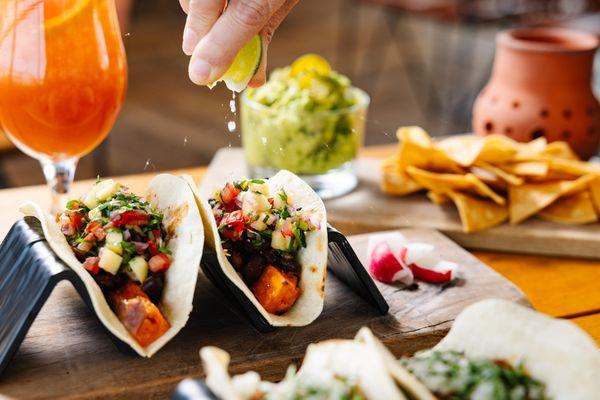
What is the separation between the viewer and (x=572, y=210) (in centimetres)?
208

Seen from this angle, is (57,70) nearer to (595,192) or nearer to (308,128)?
(308,128)

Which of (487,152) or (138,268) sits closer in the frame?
(138,268)

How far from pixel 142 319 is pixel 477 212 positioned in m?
1.01

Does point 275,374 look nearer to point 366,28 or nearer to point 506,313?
point 506,313

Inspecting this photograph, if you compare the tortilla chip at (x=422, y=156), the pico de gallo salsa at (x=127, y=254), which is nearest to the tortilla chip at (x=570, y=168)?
the tortilla chip at (x=422, y=156)

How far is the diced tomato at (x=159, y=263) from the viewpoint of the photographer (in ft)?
4.58

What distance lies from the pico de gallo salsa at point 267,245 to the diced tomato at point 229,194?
0.12 ft

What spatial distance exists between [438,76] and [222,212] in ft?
19.4

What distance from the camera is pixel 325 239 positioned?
143 centimetres

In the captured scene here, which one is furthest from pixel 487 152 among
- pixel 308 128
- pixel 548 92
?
pixel 308 128

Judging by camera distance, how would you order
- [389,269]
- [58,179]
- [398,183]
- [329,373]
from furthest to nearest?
[398,183] < [58,179] < [389,269] < [329,373]

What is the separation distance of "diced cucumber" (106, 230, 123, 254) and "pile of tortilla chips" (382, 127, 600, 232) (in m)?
0.93

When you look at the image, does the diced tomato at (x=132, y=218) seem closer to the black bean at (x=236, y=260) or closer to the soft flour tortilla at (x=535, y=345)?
the black bean at (x=236, y=260)

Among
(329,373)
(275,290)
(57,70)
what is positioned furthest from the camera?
(57,70)
